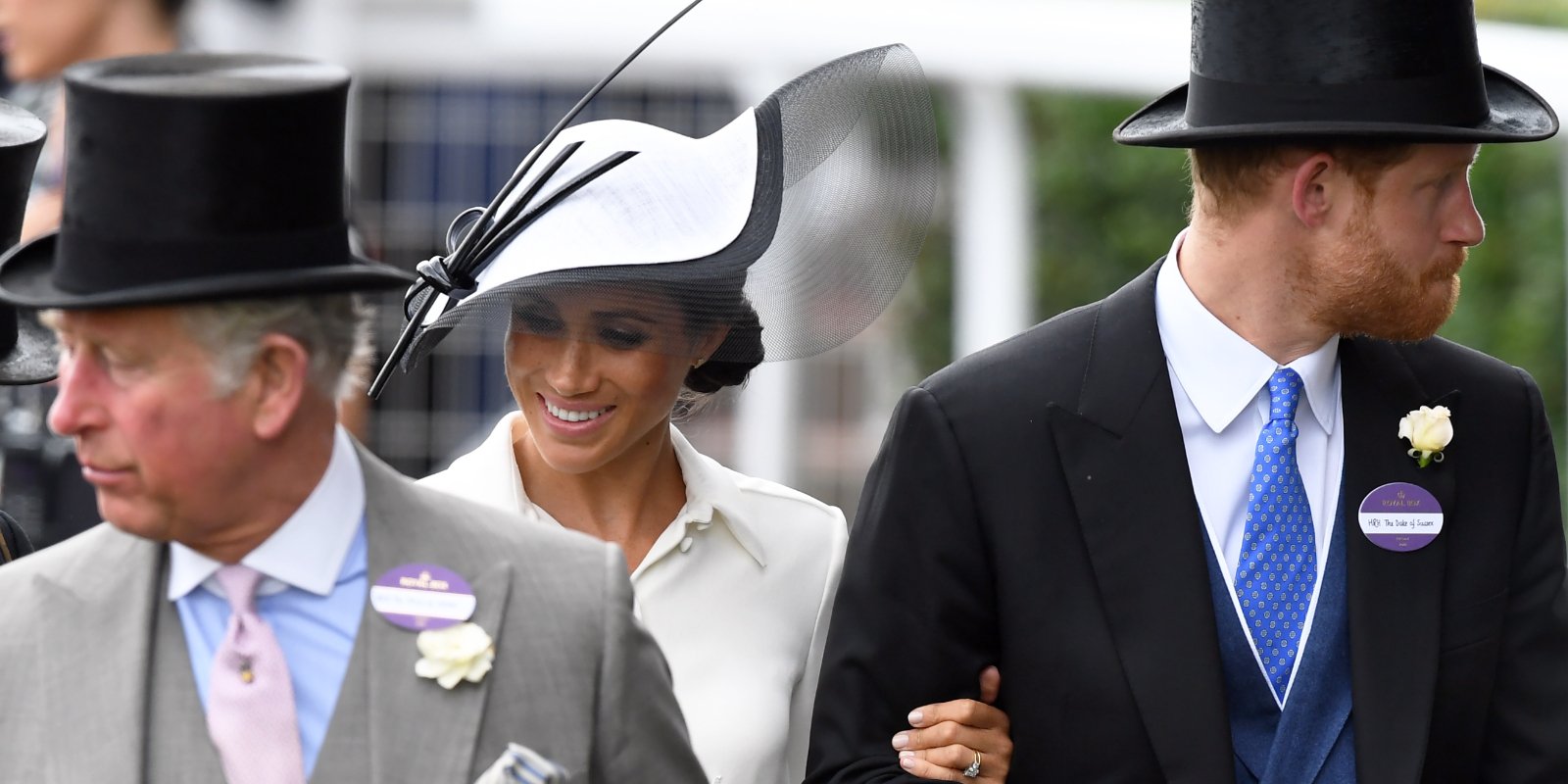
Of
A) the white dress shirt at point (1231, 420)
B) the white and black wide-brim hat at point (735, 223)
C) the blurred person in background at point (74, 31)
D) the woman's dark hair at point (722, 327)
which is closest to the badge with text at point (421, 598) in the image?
the white and black wide-brim hat at point (735, 223)

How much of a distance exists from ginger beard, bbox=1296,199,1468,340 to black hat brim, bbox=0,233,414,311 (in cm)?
153

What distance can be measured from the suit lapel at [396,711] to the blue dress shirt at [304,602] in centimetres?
2

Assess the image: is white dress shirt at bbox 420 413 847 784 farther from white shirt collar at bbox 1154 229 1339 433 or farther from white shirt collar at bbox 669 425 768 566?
white shirt collar at bbox 1154 229 1339 433

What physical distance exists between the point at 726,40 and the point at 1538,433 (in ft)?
21.5

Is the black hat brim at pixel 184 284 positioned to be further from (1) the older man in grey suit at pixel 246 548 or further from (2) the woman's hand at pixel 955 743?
(2) the woman's hand at pixel 955 743

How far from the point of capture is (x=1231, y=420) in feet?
12.4

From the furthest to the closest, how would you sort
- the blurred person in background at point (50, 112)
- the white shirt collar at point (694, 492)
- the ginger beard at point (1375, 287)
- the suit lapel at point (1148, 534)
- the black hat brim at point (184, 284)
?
1. the blurred person in background at point (50, 112)
2. the white shirt collar at point (694, 492)
3. the ginger beard at point (1375, 287)
4. the suit lapel at point (1148, 534)
5. the black hat brim at point (184, 284)

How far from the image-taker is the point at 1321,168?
3.76 metres

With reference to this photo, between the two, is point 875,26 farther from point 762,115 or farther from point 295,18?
point 762,115

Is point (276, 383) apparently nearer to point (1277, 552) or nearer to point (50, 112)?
point (1277, 552)

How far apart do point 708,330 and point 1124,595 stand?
841 millimetres

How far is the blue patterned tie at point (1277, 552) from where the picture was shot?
12.0ft

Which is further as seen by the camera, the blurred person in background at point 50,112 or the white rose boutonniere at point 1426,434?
the blurred person in background at point 50,112

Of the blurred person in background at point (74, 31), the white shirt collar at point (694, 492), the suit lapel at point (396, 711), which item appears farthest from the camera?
the blurred person in background at point (74, 31)
